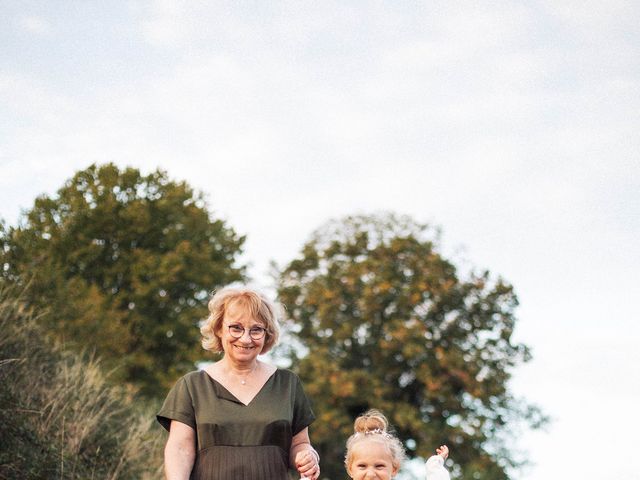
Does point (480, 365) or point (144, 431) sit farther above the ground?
point (480, 365)

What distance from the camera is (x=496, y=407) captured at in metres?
25.7

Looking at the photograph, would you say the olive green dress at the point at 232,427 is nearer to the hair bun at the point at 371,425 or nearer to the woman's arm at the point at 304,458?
the woman's arm at the point at 304,458

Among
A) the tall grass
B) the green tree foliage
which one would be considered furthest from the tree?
the tall grass

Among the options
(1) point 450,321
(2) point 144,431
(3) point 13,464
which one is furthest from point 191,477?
(1) point 450,321

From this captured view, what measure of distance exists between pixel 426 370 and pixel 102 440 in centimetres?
1610

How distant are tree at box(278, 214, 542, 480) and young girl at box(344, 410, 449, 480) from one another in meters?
18.7

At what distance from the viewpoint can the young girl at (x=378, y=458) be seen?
462 cm

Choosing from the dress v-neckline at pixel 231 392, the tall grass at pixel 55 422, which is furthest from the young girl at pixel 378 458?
the tall grass at pixel 55 422

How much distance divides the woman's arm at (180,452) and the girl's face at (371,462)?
3.44 ft

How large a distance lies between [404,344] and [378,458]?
65.9 feet

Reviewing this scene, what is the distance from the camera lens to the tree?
24172 millimetres

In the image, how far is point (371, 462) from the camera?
474cm

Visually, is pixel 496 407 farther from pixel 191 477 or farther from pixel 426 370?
pixel 191 477

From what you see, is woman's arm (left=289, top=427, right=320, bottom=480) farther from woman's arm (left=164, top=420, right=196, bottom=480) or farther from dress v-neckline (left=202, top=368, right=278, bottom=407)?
woman's arm (left=164, top=420, right=196, bottom=480)
